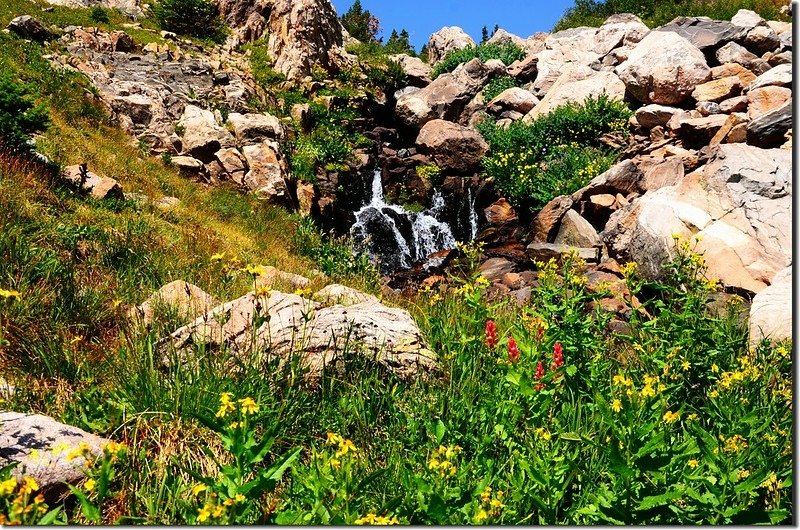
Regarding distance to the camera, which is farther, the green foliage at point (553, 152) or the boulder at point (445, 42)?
the boulder at point (445, 42)

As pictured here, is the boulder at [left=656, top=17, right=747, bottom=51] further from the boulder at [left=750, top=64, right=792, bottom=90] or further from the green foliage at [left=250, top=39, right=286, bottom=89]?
the green foliage at [left=250, top=39, right=286, bottom=89]

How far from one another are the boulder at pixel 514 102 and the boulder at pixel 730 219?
966 centimetres

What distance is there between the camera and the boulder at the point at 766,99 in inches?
483

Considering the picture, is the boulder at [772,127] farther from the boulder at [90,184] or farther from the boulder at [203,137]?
the boulder at [90,184]

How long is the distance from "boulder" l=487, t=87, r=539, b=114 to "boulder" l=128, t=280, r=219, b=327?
1608cm

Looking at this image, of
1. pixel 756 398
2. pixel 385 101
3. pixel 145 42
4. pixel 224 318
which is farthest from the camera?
pixel 385 101

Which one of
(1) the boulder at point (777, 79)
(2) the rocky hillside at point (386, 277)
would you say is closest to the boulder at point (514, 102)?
(2) the rocky hillside at point (386, 277)

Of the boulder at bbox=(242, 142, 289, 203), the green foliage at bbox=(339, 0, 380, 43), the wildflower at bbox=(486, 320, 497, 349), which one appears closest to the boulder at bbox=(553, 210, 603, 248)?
the boulder at bbox=(242, 142, 289, 203)

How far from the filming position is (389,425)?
3.55 metres

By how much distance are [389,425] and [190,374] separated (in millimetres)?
1357

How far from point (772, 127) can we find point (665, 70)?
17.3 feet

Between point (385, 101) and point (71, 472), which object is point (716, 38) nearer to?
point (385, 101)

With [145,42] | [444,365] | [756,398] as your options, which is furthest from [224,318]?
[145,42]

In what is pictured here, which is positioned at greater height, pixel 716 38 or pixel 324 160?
pixel 716 38
